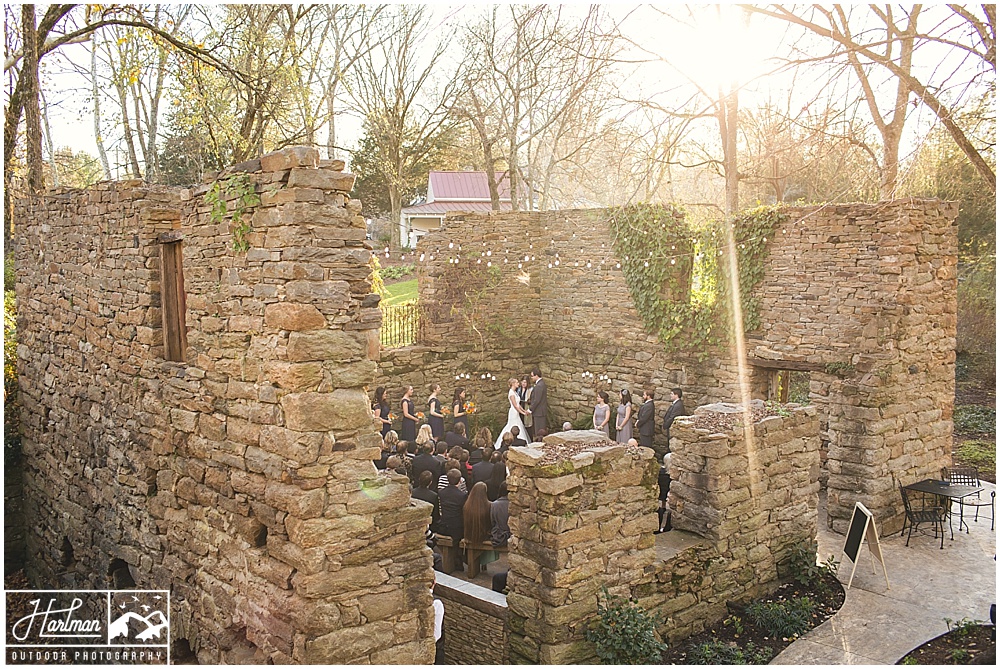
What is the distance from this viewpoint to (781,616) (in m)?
8.00

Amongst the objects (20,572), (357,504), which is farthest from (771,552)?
(20,572)

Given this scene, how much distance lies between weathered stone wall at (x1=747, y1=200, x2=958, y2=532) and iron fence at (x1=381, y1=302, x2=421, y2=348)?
7.22 meters

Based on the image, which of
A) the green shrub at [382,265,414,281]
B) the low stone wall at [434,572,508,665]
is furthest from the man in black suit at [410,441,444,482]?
the green shrub at [382,265,414,281]

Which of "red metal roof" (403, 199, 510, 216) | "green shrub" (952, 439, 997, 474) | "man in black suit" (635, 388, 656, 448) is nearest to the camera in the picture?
"man in black suit" (635, 388, 656, 448)

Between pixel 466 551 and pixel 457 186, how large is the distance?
1265 inches

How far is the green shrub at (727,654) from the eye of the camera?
732 cm

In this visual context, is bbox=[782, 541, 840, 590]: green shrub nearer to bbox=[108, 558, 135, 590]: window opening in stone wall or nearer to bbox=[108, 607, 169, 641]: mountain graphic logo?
bbox=[108, 607, 169, 641]: mountain graphic logo

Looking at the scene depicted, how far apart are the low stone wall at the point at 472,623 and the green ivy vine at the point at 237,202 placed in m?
4.09

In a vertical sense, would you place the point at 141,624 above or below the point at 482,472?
below

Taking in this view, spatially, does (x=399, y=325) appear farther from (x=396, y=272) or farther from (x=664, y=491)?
(x=396, y=272)

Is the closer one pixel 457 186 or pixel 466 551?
pixel 466 551

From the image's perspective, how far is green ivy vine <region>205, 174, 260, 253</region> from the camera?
18.7 ft


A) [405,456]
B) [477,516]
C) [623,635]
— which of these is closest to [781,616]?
[623,635]

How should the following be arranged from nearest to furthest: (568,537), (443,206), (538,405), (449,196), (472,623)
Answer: (568,537) → (472,623) → (538,405) → (443,206) → (449,196)
